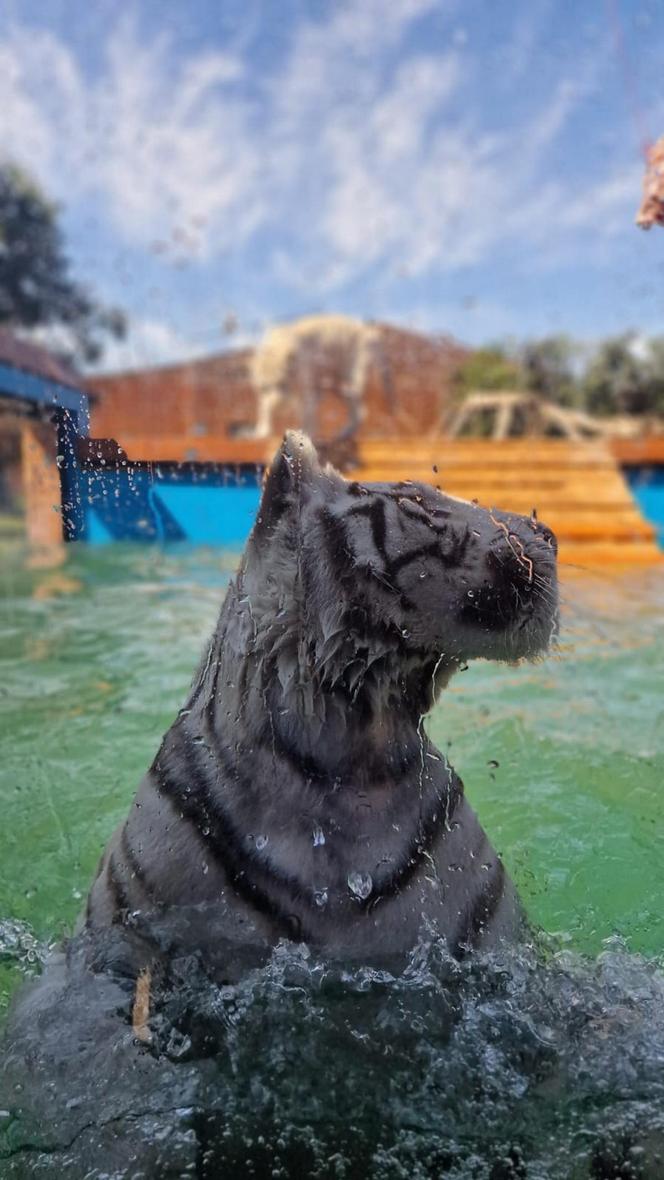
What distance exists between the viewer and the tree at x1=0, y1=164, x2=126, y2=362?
88.2ft

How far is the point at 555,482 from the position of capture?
1102cm

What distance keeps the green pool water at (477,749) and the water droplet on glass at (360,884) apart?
2.25 feet

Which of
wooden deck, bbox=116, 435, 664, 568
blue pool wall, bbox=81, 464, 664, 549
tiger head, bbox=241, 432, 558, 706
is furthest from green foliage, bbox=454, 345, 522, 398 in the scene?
tiger head, bbox=241, 432, 558, 706

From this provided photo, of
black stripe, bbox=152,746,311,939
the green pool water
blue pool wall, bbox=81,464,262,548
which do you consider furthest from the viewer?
the green pool water

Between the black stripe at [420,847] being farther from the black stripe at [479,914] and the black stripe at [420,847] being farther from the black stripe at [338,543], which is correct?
the black stripe at [338,543]

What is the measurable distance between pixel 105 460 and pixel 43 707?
2960 millimetres

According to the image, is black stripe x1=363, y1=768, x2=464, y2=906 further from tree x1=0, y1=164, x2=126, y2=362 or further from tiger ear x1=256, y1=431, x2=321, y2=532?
tree x1=0, y1=164, x2=126, y2=362

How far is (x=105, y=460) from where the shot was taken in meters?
2.03

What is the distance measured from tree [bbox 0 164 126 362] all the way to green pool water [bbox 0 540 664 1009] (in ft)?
78.2

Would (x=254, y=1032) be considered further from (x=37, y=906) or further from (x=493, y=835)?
(x=493, y=835)

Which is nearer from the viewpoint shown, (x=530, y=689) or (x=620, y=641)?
(x=530, y=689)

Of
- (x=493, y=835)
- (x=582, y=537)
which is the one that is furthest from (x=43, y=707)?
(x=582, y=537)

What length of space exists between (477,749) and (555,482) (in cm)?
751

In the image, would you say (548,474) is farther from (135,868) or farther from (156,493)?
(135,868)
